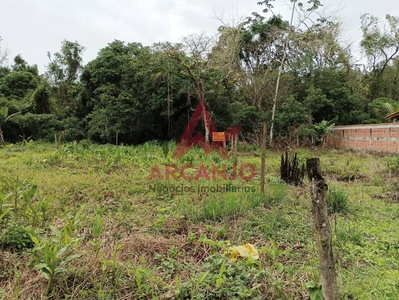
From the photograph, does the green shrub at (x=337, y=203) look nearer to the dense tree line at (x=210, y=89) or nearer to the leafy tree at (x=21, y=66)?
the dense tree line at (x=210, y=89)

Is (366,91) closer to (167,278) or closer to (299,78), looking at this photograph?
→ (299,78)

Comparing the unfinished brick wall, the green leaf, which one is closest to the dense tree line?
the unfinished brick wall

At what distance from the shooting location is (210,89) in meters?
10.9

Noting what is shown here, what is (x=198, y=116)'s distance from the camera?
11562 millimetres

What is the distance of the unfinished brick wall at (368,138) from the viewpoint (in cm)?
932

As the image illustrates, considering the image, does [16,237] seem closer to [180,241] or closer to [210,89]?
[180,241]

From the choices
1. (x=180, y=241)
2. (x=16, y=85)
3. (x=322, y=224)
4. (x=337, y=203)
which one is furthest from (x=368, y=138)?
(x=16, y=85)

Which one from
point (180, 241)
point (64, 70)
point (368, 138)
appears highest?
point (64, 70)

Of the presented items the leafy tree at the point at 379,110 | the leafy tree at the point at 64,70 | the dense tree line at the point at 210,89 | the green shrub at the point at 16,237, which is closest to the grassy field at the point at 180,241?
the green shrub at the point at 16,237

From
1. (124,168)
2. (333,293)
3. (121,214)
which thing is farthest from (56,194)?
(333,293)

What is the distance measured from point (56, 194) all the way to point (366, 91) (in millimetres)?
17861

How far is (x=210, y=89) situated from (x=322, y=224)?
32.7 feet

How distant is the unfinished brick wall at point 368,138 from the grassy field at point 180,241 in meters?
5.62

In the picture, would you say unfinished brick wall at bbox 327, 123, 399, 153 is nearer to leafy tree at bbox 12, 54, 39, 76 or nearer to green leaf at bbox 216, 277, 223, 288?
green leaf at bbox 216, 277, 223, 288
